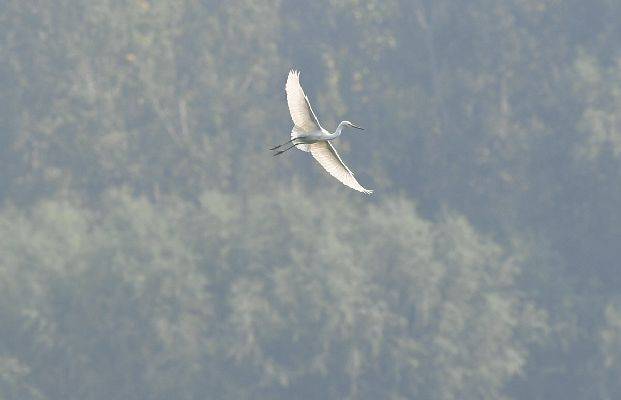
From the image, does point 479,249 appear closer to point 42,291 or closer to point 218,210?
point 218,210

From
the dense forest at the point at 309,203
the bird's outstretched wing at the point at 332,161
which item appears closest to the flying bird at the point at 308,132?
the bird's outstretched wing at the point at 332,161

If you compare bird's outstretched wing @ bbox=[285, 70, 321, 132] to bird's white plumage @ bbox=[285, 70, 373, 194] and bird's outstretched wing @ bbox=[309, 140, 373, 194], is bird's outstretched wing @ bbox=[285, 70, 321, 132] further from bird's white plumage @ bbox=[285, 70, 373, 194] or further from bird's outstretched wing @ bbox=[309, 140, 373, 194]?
bird's outstretched wing @ bbox=[309, 140, 373, 194]

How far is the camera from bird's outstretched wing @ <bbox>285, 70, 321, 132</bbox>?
18000 mm

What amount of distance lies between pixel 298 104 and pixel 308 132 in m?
0.46

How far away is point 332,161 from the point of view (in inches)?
758

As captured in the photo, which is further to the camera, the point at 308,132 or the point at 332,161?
the point at 332,161

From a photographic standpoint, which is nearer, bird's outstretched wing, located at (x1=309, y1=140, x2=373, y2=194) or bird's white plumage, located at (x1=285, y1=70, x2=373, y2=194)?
bird's white plumage, located at (x1=285, y1=70, x2=373, y2=194)

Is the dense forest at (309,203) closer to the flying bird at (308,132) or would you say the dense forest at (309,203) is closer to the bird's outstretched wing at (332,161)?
the bird's outstretched wing at (332,161)

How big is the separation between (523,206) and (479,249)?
5.47 meters

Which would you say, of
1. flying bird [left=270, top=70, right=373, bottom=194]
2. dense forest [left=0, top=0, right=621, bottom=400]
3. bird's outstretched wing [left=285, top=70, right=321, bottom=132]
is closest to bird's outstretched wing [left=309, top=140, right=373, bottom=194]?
flying bird [left=270, top=70, right=373, bottom=194]

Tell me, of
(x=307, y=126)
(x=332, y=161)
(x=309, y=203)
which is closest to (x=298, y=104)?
(x=307, y=126)

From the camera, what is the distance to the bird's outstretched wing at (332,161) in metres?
19.0

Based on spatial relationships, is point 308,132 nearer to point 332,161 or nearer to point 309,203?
point 332,161

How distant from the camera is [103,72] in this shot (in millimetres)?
51719
